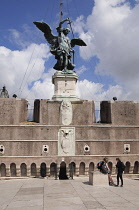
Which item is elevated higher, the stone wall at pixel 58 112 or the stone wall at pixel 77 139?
the stone wall at pixel 58 112

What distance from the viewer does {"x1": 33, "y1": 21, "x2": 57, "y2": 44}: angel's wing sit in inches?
784

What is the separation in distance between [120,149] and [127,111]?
3301mm

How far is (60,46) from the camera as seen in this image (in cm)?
2016

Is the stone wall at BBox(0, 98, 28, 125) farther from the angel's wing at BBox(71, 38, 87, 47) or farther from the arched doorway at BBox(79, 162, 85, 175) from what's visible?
the angel's wing at BBox(71, 38, 87, 47)

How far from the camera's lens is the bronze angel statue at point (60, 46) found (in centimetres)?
2011

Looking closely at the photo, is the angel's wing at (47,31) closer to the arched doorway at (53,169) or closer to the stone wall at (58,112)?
the stone wall at (58,112)

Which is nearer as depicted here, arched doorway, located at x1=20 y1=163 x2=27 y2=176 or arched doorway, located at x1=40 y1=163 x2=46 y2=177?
arched doorway, located at x1=40 y1=163 x2=46 y2=177

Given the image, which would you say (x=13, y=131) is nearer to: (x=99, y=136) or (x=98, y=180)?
(x=99, y=136)

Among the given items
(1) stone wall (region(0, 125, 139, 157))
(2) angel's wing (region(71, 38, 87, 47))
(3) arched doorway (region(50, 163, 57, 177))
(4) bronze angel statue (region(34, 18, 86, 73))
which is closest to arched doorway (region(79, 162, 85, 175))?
(1) stone wall (region(0, 125, 139, 157))

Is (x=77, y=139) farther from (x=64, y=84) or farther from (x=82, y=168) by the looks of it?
(x=64, y=84)

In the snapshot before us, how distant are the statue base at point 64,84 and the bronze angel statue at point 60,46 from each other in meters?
0.62

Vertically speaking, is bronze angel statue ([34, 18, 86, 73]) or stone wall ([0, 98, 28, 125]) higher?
bronze angel statue ([34, 18, 86, 73])

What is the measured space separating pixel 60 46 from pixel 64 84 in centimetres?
353

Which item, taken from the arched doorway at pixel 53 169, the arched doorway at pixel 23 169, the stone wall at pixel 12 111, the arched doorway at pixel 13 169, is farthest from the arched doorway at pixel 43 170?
the stone wall at pixel 12 111
